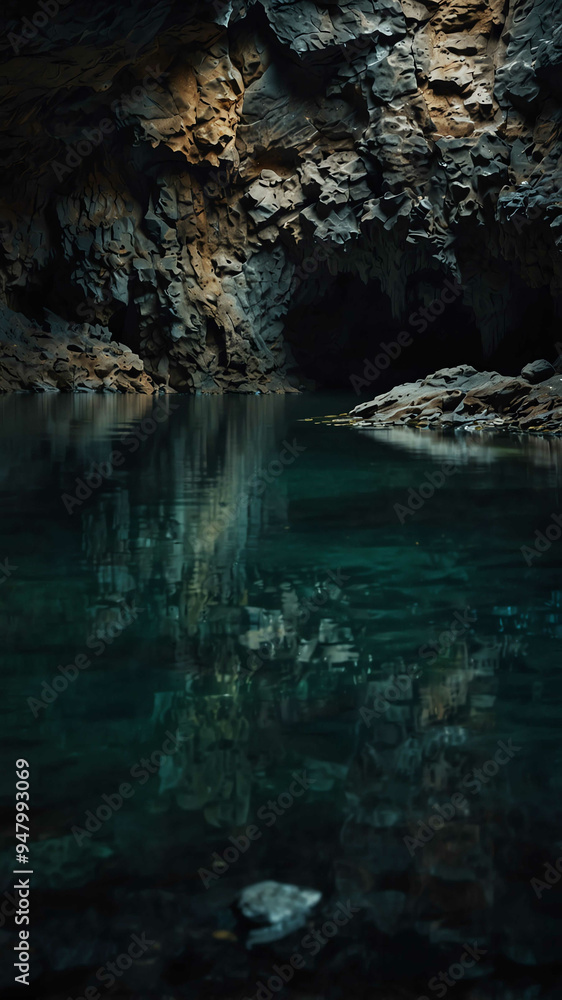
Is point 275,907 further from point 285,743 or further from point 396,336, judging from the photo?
point 396,336

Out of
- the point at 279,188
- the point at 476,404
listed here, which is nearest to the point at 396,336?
the point at 279,188

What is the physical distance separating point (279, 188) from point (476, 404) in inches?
603

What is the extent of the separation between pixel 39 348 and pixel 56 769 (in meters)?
25.7

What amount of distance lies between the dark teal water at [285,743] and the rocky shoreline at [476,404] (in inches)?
352

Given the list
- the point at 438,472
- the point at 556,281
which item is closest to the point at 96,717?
the point at 438,472

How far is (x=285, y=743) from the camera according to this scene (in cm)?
243

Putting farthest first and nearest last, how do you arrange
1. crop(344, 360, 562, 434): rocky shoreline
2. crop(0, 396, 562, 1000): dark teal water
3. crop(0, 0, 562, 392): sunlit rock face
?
crop(0, 0, 562, 392): sunlit rock face
crop(344, 360, 562, 434): rocky shoreline
crop(0, 396, 562, 1000): dark teal water

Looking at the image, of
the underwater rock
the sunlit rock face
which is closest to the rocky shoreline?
the sunlit rock face

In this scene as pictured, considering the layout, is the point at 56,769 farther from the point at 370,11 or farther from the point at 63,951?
the point at 370,11

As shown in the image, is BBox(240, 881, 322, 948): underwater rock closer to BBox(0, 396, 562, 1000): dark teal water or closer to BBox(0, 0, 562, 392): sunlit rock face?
BBox(0, 396, 562, 1000): dark teal water

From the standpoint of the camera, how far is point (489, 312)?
25172mm

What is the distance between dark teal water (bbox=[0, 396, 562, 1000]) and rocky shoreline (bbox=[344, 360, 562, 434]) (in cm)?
893

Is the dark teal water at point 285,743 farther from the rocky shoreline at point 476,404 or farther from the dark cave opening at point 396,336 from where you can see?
the dark cave opening at point 396,336

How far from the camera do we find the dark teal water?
159 centimetres
